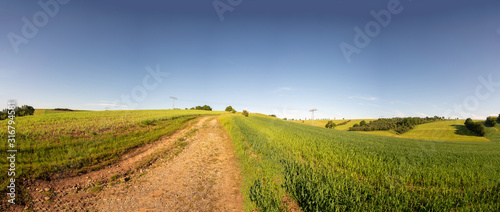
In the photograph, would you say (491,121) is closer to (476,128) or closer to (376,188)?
(476,128)

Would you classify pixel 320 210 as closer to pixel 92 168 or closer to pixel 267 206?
pixel 267 206

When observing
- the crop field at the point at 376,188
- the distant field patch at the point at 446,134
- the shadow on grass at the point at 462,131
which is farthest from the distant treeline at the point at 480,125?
the crop field at the point at 376,188

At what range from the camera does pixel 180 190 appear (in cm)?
583

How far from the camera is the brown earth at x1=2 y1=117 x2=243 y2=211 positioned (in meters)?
4.78

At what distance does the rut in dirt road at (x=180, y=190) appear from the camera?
192 inches

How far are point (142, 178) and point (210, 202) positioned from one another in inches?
140

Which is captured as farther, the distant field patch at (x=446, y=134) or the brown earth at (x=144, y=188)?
the distant field patch at (x=446, y=134)

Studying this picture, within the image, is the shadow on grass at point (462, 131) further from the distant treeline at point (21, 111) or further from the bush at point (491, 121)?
the distant treeline at point (21, 111)

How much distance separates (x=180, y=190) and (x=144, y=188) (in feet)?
4.41

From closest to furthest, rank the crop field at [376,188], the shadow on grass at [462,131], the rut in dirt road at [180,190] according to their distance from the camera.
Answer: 1. the crop field at [376,188]
2. the rut in dirt road at [180,190]
3. the shadow on grass at [462,131]

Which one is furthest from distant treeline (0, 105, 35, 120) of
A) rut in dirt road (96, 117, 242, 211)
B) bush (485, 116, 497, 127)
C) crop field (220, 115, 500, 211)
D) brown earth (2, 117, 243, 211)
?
bush (485, 116, 497, 127)

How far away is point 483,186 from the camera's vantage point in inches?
196

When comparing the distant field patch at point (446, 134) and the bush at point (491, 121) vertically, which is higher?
the bush at point (491, 121)

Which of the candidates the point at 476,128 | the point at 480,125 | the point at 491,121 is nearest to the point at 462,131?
the point at 476,128
